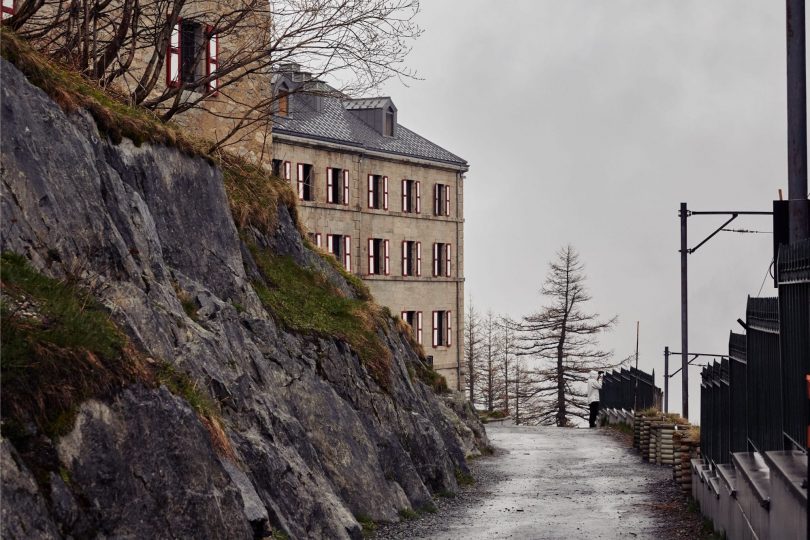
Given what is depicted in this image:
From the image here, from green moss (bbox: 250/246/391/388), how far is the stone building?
2504 cm

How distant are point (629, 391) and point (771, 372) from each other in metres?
28.3

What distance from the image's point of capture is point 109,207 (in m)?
12.6

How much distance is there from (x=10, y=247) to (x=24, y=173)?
88 centimetres

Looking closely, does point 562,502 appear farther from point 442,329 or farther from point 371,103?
point 371,103

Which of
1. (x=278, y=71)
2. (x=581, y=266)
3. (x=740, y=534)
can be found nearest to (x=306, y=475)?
(x=740, y=534)

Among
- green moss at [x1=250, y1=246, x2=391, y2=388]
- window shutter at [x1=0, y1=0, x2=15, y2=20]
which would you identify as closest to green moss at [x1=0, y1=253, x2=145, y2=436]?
green moss at [x1=250, y1=246, x2=391, y2=388]

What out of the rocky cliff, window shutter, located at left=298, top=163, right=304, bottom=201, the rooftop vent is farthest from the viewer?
the rooftop vent

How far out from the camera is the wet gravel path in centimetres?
1611

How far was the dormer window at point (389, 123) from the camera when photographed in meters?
54.1

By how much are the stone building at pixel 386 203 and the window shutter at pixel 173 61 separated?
22002 mm

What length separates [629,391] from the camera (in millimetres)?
38594

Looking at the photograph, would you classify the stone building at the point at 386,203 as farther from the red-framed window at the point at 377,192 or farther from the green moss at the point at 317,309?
the green moss at the point at 317,309

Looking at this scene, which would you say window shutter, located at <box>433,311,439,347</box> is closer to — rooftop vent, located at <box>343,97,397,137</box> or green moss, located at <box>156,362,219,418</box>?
rooftop vent, located at <box>343,97,397,137</box>

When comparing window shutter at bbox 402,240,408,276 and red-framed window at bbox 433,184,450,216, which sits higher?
red-framed window at bbox 433,184,450,216
